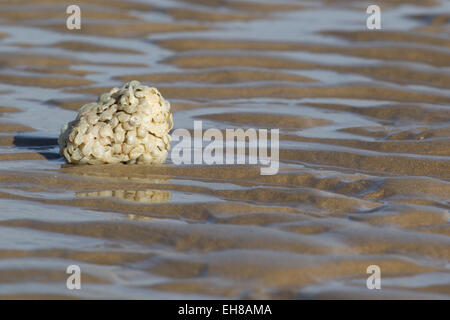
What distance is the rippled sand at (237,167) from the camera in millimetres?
3578

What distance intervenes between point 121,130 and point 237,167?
25.8 inches

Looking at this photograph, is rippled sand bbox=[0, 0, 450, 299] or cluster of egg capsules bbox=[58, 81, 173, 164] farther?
cluster of egg capsules bbox=[58, 81, 173, 164]

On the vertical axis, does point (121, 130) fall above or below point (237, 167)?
above

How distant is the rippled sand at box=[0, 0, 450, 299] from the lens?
3578 mm

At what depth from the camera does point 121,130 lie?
4.74m

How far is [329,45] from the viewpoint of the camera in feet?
26.3

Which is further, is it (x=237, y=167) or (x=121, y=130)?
(x=237, y=167)

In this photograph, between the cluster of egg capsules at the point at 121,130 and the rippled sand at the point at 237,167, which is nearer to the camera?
Answer: the rippled sand at the point at 237,167

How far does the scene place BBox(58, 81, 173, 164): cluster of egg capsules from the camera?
4.73 meters

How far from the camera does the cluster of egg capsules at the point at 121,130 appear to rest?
4.73 meters

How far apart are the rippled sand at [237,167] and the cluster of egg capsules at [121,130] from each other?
9 cm

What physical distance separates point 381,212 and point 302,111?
2.13 m

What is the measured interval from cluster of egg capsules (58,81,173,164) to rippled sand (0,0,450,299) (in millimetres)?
88
